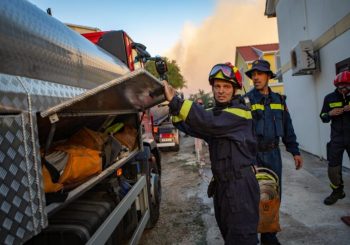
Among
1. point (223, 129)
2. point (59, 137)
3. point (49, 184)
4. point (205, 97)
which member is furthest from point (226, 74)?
point (205, 97)

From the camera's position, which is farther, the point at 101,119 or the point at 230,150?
the point at 101,119

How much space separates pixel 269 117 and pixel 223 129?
4.72ft

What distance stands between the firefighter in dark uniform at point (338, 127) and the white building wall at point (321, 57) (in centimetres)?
212

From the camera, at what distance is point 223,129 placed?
2.43m

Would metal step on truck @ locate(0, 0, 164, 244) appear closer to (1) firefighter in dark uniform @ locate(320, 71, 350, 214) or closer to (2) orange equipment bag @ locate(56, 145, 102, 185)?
(2) orange equipment bag @ locate(56, 145, 102, 185)

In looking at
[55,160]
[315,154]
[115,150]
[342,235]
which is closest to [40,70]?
[55,160]

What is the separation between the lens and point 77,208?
2.55 metres

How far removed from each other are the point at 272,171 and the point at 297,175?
367 centimetres

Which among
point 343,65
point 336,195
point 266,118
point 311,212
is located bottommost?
point 311,212

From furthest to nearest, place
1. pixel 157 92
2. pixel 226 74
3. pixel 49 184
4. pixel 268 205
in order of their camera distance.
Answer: pixel 268 205 < pixel 157 92 < pixel 226 74 < pixel 49 184

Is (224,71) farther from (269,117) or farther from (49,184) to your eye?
(49,184)

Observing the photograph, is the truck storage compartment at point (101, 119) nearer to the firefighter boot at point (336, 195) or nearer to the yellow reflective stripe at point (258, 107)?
the yellow reflective stripe at point (258, 107)

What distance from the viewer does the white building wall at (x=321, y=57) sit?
6.83 m

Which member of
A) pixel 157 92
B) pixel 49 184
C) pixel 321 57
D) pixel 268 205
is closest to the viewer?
pixel 49 184
